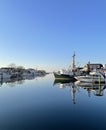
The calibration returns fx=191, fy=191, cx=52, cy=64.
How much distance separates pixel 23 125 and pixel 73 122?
4.22 meters

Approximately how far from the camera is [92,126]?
1526cm

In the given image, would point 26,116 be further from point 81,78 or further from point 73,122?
point 81,78

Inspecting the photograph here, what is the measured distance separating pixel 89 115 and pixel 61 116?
2.90 meters

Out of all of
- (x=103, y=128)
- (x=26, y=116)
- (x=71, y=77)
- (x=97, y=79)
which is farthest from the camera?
(x=71, y=77)

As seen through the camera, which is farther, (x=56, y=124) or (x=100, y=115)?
(x=100, y=115)

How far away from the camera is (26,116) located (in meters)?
18.1

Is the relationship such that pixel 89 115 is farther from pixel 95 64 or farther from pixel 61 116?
pixel 95 64

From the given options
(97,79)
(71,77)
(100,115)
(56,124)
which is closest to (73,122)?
(56,124)

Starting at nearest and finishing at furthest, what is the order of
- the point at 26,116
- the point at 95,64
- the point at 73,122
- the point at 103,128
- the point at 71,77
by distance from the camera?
the point at 103,128 < the point at 73,122 < the point at 26,116 < the point at 71,77 < the point at 95,64

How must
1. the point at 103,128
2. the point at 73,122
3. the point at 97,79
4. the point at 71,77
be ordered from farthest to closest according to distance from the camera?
the point at 71,77, the point at 97,79, the point at 73,122, the point at 103,128

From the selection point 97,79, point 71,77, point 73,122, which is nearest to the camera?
point 73,122

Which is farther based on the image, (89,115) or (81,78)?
(81,78)

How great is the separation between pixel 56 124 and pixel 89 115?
4813mm

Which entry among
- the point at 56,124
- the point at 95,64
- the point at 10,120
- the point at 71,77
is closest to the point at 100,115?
the point at 56,124
